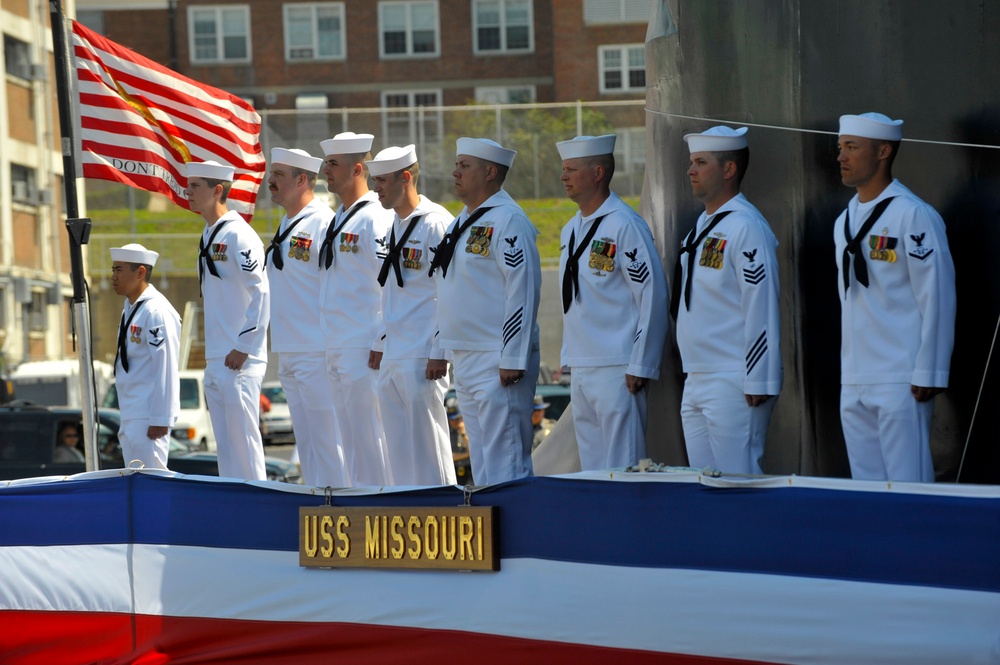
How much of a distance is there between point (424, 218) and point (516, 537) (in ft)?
7.14

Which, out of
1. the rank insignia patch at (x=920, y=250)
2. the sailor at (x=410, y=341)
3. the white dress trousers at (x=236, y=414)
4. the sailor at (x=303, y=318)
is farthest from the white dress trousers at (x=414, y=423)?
the rank insignia patch at (x=920, y=250)

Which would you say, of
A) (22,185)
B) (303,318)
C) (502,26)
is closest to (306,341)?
(303,318)

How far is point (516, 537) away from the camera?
5328 millimetres

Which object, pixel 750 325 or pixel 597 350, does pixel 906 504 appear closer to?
pixel 750 325

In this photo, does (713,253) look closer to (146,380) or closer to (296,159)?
(296,159)

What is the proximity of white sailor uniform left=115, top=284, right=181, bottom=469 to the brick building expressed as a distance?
19980 millimetres

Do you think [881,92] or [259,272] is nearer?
[881,92]

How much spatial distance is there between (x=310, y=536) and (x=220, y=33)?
38.9m

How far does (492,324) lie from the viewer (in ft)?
21.3

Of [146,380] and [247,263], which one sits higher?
[247,263]

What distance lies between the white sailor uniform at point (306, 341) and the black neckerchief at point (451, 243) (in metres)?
1.23

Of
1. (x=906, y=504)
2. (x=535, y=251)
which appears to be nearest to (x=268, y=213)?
(x=535, y=251)

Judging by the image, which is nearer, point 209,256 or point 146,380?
point 209,256

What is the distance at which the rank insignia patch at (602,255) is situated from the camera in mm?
6199
